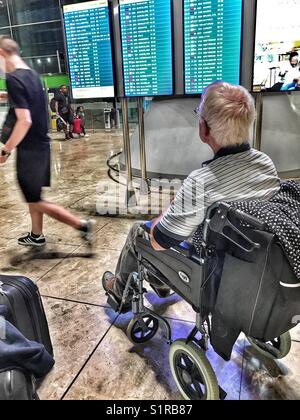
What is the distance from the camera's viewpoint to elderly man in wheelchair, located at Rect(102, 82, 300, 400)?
98cm

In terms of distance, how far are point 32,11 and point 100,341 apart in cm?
1416

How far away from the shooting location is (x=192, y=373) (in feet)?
4.24

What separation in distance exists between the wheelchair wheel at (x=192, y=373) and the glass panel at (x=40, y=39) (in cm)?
1355

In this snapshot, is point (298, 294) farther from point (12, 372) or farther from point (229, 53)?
point (229, 53)

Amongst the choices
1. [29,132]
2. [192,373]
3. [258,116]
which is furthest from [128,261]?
[258,116]

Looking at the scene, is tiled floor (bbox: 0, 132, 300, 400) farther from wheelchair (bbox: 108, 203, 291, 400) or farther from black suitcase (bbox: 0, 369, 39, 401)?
black suitcase (bbox: 0, 369, 39, 401)

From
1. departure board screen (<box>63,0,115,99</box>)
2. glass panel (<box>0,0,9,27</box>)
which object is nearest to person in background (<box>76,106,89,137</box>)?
glass panel (<box>0,0,9,27</box>)

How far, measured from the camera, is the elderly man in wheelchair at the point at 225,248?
0.98 metres

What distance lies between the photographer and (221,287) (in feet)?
3.59

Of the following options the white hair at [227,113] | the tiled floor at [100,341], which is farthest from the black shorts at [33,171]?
the white hair at [227,113]

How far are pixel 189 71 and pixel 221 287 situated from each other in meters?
2.31

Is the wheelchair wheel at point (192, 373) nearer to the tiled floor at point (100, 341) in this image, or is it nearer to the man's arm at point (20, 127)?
the tiled floor at point (100, 341)

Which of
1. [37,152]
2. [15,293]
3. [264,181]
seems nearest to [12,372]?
[15,293]

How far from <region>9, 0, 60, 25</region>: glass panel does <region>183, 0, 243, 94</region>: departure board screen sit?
1160cm
